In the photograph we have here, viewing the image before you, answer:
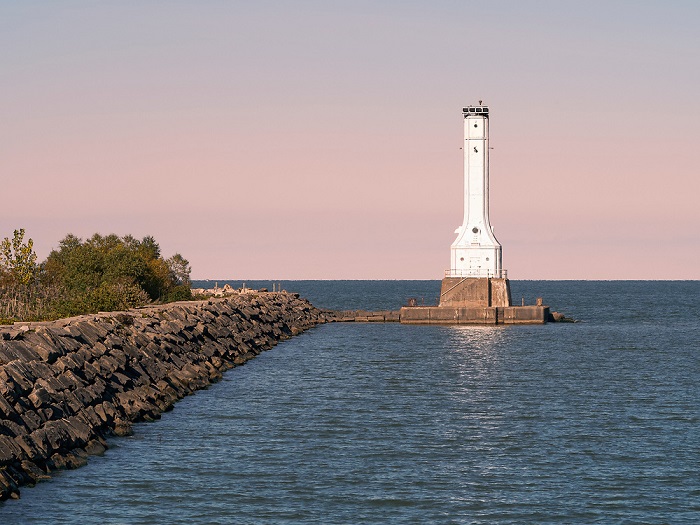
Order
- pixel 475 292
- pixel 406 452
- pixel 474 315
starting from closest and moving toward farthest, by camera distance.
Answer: pixel 406 452, pixel 475 292, pixel 474 315

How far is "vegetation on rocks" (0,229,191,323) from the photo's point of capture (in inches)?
2172

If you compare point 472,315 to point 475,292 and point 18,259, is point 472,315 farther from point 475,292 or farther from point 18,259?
point 18,259

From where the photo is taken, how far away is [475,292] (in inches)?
3440

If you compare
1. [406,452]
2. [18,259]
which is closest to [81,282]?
[18,259]

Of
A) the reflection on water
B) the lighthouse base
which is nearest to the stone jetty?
the reflection on water

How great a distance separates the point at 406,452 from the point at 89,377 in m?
11.1

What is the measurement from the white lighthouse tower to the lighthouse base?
1.77 ft

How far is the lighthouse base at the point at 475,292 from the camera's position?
86938 millimetres

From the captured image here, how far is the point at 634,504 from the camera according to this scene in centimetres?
2327

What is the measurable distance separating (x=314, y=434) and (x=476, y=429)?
5.53m

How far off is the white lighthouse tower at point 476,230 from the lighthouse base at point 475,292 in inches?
21.3

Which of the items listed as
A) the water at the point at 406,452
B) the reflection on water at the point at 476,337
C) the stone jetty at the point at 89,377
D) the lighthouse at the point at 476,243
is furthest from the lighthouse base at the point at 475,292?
the stone jetty at the point at 89,377

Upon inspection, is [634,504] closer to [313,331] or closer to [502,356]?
[502,356]

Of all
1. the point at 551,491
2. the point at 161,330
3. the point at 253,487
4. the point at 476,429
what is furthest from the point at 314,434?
the point at 161,330
